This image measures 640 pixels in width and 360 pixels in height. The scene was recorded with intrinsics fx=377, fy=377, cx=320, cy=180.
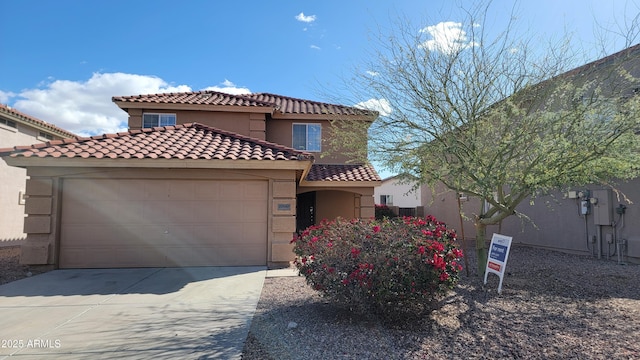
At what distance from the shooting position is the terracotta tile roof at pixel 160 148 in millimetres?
9406

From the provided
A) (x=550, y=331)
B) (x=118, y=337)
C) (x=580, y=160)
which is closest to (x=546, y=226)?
(x=580, y=160)

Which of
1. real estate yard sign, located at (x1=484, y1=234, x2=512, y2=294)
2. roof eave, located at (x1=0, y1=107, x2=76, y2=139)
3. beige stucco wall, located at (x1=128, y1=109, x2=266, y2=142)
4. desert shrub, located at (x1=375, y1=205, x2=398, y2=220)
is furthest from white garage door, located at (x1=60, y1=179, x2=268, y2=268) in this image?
desert shrub, located at (x1=375, y1=205, x2=398, y2=220)

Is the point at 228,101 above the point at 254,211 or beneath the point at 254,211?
above

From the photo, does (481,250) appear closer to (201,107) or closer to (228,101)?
(228,101)

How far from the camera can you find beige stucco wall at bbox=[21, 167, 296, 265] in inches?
370

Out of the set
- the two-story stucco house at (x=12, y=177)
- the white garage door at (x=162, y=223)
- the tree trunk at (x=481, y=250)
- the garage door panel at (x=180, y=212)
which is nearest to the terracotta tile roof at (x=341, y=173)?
the white garage door at (x=162, y=223)

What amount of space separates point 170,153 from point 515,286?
8581mm

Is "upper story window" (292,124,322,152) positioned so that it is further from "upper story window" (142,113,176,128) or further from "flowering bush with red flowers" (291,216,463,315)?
"flowering bush with red flowers" (291,216,463,315)

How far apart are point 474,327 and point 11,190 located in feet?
55.8

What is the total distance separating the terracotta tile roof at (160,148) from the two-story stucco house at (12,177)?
6144 millimetres

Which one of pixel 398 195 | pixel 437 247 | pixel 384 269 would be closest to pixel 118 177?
pixel 384 269

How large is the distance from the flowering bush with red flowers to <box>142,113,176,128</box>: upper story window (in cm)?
1083

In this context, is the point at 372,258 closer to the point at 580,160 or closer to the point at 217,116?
the point at 580,160

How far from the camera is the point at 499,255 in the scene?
285 inches
